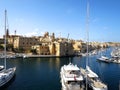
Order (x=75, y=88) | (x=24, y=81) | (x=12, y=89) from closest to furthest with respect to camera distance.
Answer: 1. (x=75, y=88)
2. (x=12, y=89)
3. (x=24, y=81)

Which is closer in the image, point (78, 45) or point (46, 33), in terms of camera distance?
point (78, 45)

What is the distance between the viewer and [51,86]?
2798cm

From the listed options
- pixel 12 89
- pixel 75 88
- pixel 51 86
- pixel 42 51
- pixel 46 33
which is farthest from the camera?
pixel 46 33

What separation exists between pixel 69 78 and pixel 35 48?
64006mm

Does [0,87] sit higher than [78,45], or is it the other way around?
[78,45]

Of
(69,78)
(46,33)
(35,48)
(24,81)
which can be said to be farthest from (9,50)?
(69,78)

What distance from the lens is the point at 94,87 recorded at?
23.9 meters

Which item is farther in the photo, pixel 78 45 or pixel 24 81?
pixel 78 45

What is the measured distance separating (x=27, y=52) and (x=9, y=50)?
336 inches

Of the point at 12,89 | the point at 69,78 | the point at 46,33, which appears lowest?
the point at 12,89

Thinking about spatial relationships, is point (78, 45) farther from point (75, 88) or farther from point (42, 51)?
point (75, 88)

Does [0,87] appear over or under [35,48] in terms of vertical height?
under

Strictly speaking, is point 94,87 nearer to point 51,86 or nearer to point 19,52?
point 51,86

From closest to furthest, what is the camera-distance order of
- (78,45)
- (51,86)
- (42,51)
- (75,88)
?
1. (75,88)
2. (51,86)
3. (42,51)
4. (78,45)
